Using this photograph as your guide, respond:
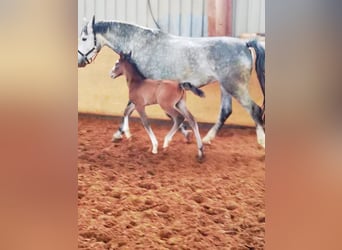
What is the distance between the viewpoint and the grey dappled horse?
2.07 m

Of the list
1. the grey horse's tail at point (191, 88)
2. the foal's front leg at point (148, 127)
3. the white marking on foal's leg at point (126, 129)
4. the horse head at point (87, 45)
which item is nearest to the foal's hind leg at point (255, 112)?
the grey horse's tail at point (191, 88)

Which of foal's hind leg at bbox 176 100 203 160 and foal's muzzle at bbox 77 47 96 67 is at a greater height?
foal's muzzle at bbox 77 47 96 67

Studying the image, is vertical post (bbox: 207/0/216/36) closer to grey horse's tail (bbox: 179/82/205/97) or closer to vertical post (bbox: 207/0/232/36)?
vertical post (bbox: 207/0/232/36)

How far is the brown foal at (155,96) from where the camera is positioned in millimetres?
2064

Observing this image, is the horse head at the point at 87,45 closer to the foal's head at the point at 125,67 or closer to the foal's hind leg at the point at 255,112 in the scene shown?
the foal's head at the point at 125,67

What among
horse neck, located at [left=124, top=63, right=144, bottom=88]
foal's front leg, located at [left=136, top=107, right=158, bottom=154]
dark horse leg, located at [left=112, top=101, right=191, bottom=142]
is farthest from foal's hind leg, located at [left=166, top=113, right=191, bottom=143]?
horse neck, located at [left=124, top=63, right=144, bottom=88]

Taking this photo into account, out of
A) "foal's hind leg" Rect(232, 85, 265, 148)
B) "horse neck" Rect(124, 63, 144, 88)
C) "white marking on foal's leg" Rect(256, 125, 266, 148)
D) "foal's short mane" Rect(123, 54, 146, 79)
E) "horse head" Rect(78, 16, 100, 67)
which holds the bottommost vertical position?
"white marking on foal's leg" Rect(256, 125, 266, 148)

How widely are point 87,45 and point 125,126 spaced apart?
17.3 inches

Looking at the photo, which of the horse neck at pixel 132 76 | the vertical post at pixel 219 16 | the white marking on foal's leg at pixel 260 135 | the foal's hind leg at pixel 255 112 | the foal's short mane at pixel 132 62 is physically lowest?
the white marking on foal's leg at pixel 260 135
